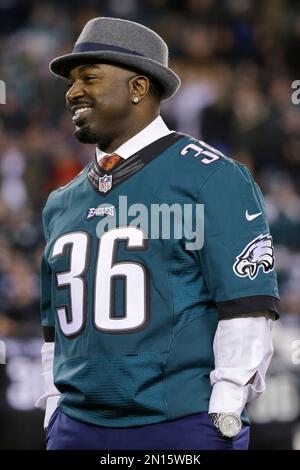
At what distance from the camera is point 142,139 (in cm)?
342

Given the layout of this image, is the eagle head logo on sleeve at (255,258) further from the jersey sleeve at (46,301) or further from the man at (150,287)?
the jersey sleeve at (46,301)

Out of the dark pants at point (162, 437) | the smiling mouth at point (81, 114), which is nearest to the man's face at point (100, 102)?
the smiling mouth at point (81, 114)

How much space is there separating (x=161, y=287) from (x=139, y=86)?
2.06ft

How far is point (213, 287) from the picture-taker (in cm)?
314

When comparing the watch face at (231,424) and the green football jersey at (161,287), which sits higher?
the green football jersey at (161,287)

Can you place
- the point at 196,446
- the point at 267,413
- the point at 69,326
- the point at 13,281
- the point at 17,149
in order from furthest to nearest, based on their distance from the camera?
the point at 17,149 → the point at 13,281 → the point at 267,413 → the point at 69,326 → the point at 196,446

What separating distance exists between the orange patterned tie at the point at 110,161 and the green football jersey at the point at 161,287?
11cm

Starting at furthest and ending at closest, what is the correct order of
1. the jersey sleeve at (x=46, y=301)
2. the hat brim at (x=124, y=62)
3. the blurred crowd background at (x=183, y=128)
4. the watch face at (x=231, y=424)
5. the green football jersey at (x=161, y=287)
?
the blurred crowd background at (x=183, y=128)
the jersey sleeve at (x=46, y=301)
the hat brim at (x=124, y=62)
the green football jersey at (x=161, y=287)
the watch face at (x=231, y=424)

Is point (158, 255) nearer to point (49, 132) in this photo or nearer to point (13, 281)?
point (13, 281)

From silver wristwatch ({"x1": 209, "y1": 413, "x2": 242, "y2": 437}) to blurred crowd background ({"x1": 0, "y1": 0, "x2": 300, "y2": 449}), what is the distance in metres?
3.19

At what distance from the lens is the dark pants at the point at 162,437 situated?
10.1ft

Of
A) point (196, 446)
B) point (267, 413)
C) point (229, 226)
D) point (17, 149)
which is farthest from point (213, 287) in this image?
point (17, 149)

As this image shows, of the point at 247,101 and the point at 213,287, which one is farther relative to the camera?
the point at 247,101
